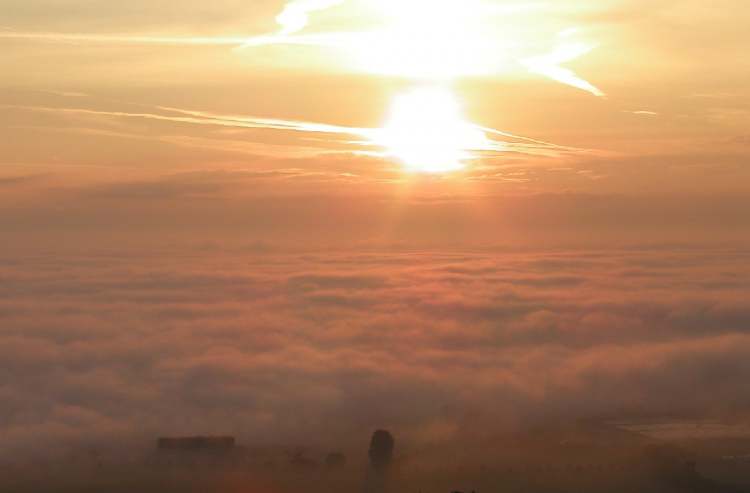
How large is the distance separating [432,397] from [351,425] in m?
20.8

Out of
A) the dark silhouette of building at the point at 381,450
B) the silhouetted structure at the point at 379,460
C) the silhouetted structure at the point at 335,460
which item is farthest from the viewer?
the dark silhouette of building at the point at 381,450

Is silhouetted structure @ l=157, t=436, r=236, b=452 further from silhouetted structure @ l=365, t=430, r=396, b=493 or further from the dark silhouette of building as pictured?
silhouetted structure @ l=365, t=430, r=396, b=493

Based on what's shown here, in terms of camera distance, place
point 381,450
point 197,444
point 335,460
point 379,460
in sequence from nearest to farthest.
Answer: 1. point 335,460
2. point 379,460
3. point 381,450
4. point 197,444

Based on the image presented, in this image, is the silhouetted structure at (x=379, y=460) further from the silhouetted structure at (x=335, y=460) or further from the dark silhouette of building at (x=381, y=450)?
the silhouetted structure at (x=335, y=460)

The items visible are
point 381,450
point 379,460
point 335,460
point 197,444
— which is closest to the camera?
point 335,460

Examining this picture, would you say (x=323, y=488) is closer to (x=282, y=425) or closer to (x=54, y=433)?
(x=282, y=425)

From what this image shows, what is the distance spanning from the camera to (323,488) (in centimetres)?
10438

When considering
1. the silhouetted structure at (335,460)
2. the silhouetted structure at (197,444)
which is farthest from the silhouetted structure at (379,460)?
the silhouetted structure at (197,444)

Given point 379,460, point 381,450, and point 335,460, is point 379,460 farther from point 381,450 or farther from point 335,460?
point 335,460

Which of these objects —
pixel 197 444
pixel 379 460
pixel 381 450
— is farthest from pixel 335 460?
pixel 197 444

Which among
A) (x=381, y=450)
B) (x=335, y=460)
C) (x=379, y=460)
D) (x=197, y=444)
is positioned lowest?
(x=379, y=460)

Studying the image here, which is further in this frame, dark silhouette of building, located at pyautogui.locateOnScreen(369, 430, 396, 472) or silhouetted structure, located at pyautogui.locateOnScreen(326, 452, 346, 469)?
dark silhouette of building, located at pyautogui.locateOnScreen(369, 430, 396, 472)

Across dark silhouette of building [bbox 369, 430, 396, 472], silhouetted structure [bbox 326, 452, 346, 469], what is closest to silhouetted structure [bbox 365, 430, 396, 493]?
dark silhouette of building [bbox 369, 430, 396, 472]

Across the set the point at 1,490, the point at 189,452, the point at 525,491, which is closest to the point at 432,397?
the point at 189,452
